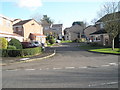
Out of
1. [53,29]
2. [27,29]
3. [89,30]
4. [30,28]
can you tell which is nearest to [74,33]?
[89,30]

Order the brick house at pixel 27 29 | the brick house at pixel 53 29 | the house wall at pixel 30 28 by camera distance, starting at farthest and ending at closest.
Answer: the brick house at pixel 53 29 → the house wall at pixel 30 28 → the brick house at pixel 27 29

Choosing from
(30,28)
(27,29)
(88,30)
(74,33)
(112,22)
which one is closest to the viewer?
(112,22)

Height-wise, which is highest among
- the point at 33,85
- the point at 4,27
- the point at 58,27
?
the point at 58,27

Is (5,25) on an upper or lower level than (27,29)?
lower

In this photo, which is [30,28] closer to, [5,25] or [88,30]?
[5,25]

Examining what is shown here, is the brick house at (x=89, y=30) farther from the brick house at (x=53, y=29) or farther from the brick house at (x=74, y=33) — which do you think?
the brick house at (x=53, y=29)

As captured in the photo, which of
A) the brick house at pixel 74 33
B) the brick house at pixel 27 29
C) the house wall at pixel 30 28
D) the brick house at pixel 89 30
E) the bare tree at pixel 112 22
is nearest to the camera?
the bare tree at pixel 112 22

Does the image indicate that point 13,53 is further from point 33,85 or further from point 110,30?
point 110,30

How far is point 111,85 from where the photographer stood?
562cm

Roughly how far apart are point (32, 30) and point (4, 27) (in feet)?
45.4

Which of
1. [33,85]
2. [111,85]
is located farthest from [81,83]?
[33,85]

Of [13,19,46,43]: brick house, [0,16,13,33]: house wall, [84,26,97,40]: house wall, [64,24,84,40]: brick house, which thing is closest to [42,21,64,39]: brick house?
[64,24,84,40]: brick house

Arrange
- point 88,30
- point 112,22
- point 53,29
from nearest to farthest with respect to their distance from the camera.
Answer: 1. point 112,22
2. point 88,30
3. point 53,29

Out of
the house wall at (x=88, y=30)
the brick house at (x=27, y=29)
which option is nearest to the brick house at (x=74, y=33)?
the house wall at (x=88, y=30)
